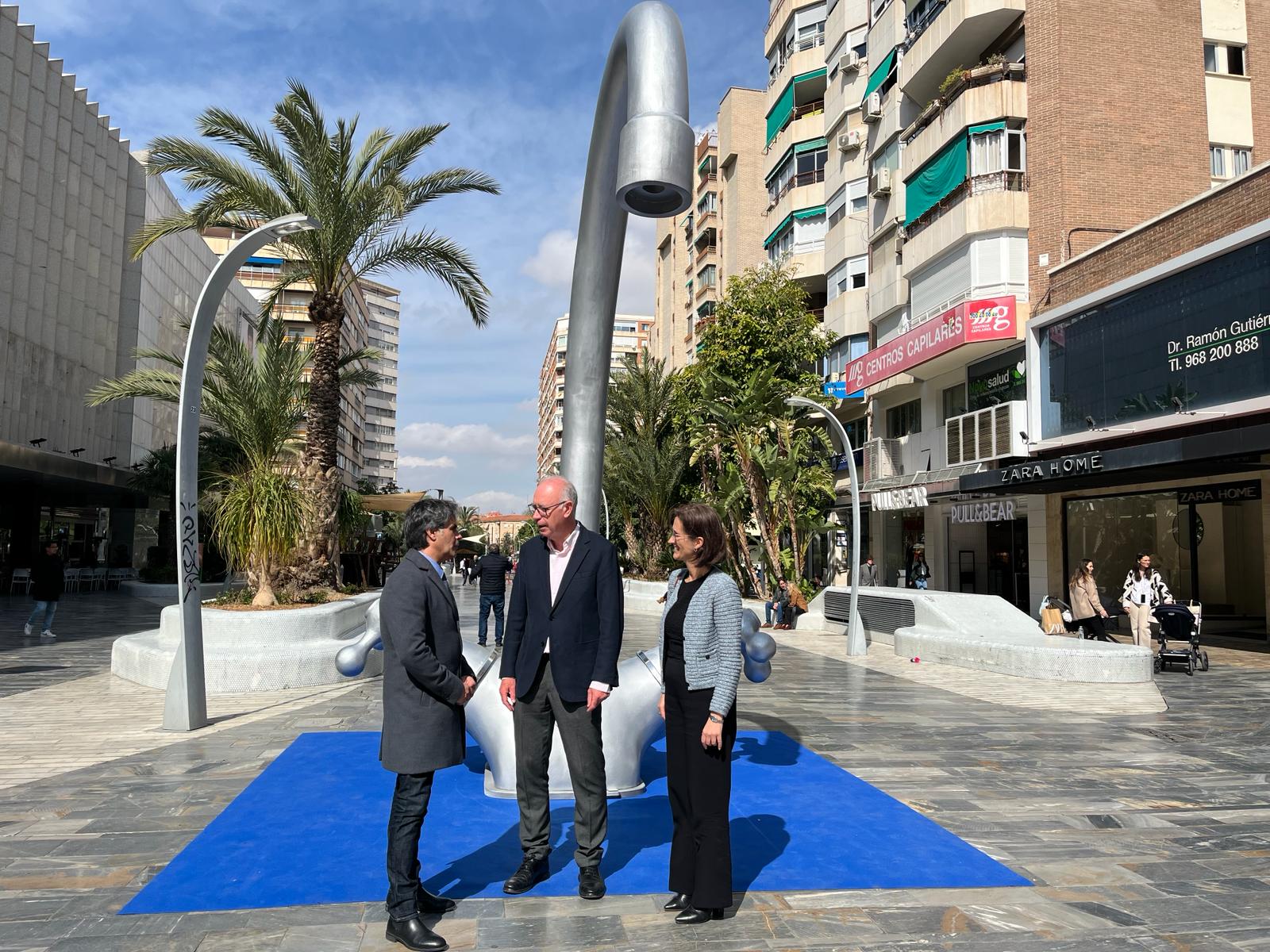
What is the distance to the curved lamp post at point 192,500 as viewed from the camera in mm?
8125

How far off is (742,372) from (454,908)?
2527 cm

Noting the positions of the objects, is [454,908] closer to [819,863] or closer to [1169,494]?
[819,863]

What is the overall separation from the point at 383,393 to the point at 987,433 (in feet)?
342

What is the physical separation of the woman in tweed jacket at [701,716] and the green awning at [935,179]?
882 inches

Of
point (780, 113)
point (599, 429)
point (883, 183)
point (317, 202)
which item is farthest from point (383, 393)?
point (599, 429)

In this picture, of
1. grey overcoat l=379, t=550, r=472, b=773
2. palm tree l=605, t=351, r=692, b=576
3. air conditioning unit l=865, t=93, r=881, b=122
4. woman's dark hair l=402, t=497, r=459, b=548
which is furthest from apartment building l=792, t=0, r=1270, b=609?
grey overcoat l=379, t=550, r=472, b=773

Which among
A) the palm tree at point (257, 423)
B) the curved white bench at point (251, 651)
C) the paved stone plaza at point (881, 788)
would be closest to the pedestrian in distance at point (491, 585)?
the palm tree at point (257, 423)

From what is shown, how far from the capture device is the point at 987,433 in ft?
76.0

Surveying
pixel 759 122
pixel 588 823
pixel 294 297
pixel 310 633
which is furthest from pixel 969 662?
pixel 294 297

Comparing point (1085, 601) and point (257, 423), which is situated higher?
point (257, 423)

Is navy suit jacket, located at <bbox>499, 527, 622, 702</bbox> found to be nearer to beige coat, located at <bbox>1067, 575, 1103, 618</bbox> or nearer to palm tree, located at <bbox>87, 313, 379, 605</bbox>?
palm tree, located at <bbox>87, 313, 379, 605</bbox>

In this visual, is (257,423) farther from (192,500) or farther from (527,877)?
(527,877)

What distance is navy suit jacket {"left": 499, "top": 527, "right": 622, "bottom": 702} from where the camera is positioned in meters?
4.23

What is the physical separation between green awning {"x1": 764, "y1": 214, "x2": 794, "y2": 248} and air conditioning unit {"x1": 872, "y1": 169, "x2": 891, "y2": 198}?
20.0 ft
